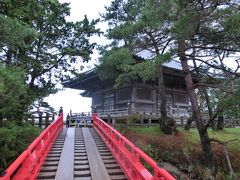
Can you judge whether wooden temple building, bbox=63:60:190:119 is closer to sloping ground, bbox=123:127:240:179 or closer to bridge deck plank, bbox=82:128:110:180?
sloping ground, bbox=123:127:240:179

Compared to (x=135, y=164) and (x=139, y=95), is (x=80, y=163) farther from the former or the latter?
(x=139, y=95)

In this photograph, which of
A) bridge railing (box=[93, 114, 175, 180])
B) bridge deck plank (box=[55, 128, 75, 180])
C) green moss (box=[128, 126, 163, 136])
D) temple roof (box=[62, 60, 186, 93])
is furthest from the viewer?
temple roof (box=[62, 60, 186, 93])

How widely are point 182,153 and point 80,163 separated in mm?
7607

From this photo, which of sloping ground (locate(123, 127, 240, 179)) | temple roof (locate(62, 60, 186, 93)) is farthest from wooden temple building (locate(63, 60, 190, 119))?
sloping ground (locate(123, 127, 240, 179))

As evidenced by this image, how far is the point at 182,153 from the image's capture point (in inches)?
594

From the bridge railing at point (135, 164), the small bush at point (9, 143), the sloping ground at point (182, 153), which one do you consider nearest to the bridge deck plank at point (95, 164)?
the bridge railing at point (135, 164)

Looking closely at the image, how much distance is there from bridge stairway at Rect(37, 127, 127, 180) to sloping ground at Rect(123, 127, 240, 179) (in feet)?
12.8

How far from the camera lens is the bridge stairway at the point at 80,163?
26.3 feet

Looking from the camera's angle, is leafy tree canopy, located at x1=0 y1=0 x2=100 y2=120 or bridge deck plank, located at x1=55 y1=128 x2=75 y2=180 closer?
A: bridge deck plank, located at x1=55 y1=128 x2=75 y2=180

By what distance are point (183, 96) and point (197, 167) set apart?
632 inches

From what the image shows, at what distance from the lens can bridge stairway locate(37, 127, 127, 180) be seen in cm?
801

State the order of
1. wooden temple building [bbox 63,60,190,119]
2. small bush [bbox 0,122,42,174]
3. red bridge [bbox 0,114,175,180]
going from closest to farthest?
1. red bridge [bbox 0,114,175,180]
2. small bush [bbox 0,122,42,174]
3. wooden temple building [bbox 63,60,190,119]

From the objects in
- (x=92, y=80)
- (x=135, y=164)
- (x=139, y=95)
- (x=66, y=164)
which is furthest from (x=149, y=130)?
(x=92, y=80)

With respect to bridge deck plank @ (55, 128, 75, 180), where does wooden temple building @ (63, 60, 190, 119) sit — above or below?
above
